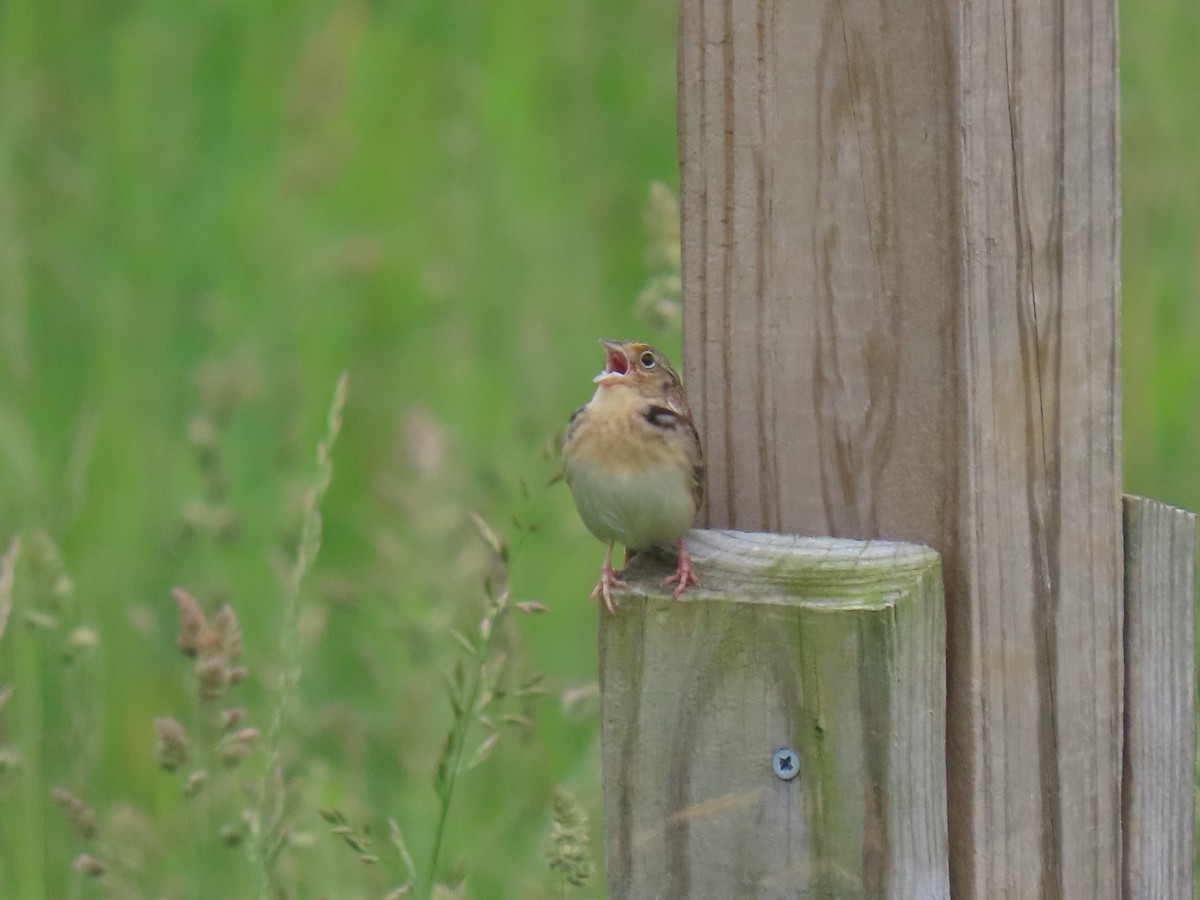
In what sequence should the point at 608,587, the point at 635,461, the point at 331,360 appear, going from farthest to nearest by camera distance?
the point at 331,360 → the point at 635,461 → the point at 608,587

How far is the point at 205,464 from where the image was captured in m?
3.56

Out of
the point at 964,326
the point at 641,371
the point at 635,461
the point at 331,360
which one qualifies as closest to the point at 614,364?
the point at 641,371

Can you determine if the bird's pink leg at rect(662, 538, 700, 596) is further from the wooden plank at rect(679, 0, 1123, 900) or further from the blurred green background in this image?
the blurred green background

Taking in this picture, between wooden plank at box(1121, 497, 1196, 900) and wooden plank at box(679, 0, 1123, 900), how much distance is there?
0.16ft

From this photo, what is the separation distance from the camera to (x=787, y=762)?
81.2 inches

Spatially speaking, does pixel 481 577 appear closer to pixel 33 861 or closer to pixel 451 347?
pixel 33 861

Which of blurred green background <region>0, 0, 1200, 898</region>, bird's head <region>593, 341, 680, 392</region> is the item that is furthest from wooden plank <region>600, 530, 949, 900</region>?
blurred green background <region>0, 0, 1200, 898</region>

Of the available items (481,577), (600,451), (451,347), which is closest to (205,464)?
(481,577)

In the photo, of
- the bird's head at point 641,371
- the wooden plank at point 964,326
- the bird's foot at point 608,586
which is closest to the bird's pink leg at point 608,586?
the bird's foot at point 608,586

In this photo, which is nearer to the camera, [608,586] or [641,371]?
[608,586]

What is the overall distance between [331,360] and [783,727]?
337 cm

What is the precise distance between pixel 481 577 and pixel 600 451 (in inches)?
44.4

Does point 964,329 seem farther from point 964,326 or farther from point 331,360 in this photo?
point 331,360

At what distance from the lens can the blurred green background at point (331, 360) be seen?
12.0ft
